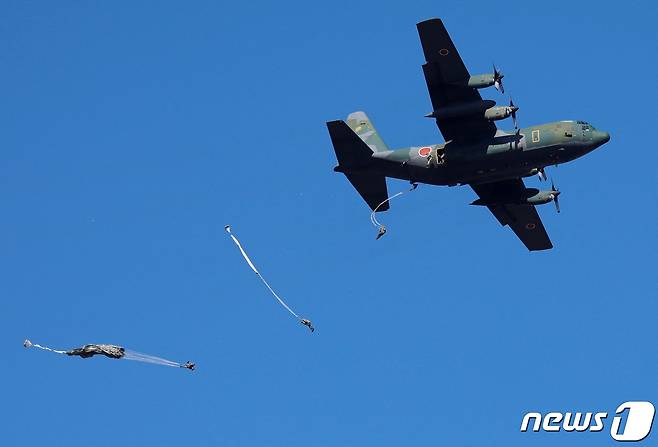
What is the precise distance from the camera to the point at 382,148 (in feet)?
190

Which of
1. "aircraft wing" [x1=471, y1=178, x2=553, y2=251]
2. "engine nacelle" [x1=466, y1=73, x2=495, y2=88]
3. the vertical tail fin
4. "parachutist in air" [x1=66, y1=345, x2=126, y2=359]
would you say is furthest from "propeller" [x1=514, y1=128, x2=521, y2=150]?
"parachutist in air" [x1=66, y1=345, x2=126, y2=359]

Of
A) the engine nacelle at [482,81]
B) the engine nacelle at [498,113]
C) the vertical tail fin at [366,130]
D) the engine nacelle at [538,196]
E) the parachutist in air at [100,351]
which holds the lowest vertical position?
the parachutist in air at [100,351]

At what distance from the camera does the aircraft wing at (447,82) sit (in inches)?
2013

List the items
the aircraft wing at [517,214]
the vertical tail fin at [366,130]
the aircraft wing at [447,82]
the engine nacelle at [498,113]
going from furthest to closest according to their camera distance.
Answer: the vertical tail fin at [366,130] → the aircraft wing at [517,214] → the engine nacelle at [498,113] → the aircraft wing at [447,82]

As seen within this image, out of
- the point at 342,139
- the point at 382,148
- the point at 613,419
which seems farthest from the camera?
the point at 382,148

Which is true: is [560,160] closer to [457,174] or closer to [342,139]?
[457,174]

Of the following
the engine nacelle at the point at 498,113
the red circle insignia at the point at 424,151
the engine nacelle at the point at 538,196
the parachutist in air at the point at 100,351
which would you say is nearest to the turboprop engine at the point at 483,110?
the engine nacelle at the point at 498,113

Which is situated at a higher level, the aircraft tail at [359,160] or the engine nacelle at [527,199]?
the aircraft tail at [359,160]

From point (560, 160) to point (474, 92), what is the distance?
15.5 feet

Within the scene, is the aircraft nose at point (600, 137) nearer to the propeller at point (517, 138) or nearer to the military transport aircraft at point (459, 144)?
the military transport aircraft at point (459, 144)

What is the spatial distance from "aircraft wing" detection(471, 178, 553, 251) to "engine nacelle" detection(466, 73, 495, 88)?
735cm

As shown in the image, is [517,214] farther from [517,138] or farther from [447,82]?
[447,82]

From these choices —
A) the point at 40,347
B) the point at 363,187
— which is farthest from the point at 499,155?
the point at 40,347

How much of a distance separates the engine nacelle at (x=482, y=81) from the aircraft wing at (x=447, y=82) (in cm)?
54
